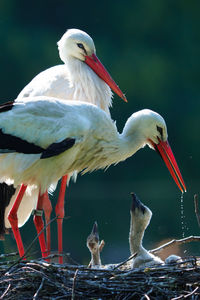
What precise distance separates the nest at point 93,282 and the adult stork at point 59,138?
0.93 m

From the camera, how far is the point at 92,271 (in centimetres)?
352

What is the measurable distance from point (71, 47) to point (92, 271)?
2.12m

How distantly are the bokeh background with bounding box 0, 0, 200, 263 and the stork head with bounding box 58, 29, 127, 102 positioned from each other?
19.9ft

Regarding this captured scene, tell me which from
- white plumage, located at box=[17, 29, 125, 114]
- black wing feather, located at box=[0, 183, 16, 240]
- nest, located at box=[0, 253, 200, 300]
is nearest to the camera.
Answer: nest, located at box=[0, 253, 200, 300]

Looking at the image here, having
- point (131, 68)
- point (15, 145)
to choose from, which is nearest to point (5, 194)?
point (15, 145)

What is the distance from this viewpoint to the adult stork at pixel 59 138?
4.27m

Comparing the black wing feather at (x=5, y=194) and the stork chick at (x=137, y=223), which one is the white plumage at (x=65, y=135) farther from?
the black wing feather at (x=5, y=194)

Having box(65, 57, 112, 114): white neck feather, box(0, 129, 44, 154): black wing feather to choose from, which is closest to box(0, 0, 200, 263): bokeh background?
box(65, 57, 112, 114): white neck feather

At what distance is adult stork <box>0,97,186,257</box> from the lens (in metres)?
4.27

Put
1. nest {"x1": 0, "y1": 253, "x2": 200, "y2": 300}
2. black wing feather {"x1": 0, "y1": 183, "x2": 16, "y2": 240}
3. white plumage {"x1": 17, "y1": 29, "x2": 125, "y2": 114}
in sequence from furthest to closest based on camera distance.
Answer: black wing feather {"x1": 0, "y1": 183, "x2": 16, "y2": 240} < white plumage {"x1": 17, "y1": 29, "x2": 125, "y2": 114} < nest {"x1": 0, "y1": 253, "x2": 200, "y2": 300}

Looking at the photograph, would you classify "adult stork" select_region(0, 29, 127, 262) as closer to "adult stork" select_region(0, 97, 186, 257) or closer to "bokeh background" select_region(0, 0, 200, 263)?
"adult stork" select_region(0, 97, 186, 257)

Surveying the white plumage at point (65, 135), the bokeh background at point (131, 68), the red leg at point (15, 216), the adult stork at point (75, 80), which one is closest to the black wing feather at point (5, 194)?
the adult stork at point (75, 80)

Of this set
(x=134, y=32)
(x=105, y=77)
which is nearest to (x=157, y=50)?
(x=134, y=32)

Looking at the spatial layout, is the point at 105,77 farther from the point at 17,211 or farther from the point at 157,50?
the point at 157,50
